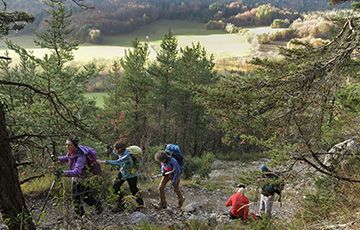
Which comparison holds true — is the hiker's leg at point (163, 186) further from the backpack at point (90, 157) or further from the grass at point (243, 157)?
the grass at point (243, 157)

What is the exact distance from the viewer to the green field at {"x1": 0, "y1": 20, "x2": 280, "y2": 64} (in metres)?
69.6

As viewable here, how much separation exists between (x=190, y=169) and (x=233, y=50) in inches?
2570

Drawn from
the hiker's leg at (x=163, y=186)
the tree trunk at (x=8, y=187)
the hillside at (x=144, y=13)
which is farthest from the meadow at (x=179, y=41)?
the tree trunk at (x=8, y=187)

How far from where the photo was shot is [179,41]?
2975 inches

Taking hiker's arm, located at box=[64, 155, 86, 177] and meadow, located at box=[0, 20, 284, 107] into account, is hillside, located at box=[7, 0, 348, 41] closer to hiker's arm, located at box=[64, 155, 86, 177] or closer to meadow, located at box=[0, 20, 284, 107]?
meadow, located at box=[0, 20, 284, 107]

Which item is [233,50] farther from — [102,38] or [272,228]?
[272,228]

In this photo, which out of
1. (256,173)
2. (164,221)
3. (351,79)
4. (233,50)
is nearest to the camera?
(256,173)

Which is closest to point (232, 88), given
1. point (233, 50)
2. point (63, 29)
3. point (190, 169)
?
point (190, 169)

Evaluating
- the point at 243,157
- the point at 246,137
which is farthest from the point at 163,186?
the point at 243,157

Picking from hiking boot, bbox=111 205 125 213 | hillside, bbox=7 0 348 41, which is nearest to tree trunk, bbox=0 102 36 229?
hiking boot, bbox=111 205 125 213

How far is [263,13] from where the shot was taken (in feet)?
323

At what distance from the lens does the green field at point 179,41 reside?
6962 cm

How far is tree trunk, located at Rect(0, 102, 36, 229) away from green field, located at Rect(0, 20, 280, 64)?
5988cm

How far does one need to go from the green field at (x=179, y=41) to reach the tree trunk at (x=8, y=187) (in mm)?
59881
